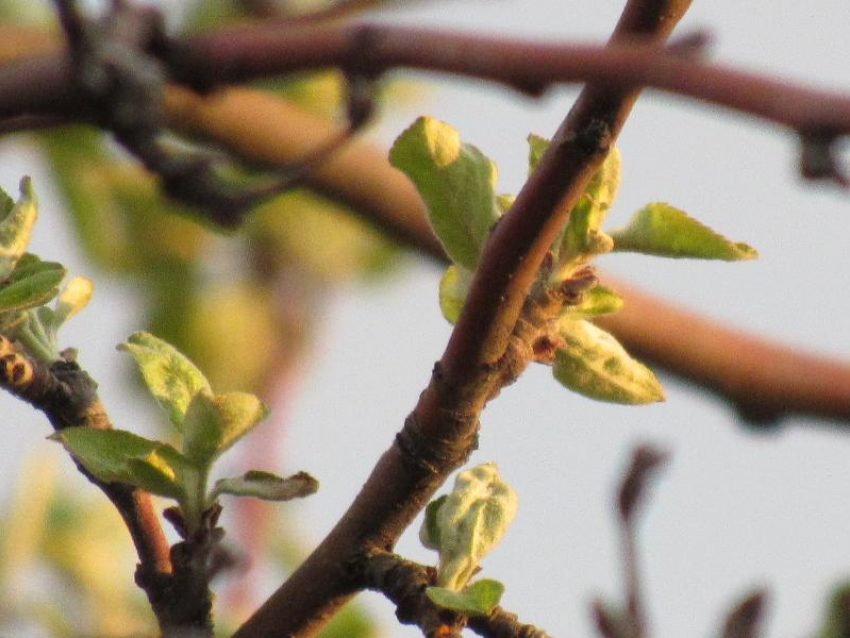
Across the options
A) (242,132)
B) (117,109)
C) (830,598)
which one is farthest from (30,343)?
(242,132)

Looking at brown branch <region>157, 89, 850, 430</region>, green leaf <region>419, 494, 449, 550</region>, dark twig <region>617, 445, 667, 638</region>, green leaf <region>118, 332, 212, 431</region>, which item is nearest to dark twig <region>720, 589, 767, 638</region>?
dark twig <region>617, 445, 667, 638</region>

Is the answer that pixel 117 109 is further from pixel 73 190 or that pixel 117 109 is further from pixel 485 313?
pixel 73 190

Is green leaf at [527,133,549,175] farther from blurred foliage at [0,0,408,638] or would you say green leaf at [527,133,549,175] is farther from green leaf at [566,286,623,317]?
blurred foliage at [0,0,408,638]

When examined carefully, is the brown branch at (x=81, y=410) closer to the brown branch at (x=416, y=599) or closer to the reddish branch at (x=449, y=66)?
the brown branch at (x=416, y=599)

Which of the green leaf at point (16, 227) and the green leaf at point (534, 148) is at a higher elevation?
the green leaf at point (534, 148)

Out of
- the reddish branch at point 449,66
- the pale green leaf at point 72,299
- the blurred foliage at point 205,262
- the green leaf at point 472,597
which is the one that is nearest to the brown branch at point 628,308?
the blurred foliage at point 205,262

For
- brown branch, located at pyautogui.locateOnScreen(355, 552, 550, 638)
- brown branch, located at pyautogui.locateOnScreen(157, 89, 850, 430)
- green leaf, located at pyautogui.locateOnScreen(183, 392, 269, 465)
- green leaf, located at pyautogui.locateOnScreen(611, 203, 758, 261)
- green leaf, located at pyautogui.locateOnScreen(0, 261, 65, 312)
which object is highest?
brown branch, located at pyautogui.locateOnScreen(157, 89, 850, 430)
